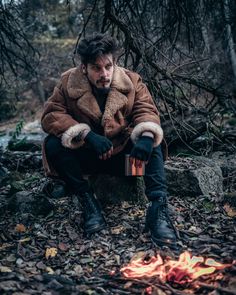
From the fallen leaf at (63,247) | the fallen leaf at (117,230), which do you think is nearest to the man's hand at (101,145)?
the fallen leaf at (117,230)

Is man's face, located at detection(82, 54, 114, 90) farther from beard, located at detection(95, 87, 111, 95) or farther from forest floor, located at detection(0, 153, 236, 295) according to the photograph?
forest floor, located at detection(0, 153, 236, 295)

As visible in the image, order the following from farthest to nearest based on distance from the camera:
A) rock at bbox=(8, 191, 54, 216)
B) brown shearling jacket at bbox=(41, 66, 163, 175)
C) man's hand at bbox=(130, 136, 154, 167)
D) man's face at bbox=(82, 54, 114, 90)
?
rock at bbox=(8, 191, 54, 216) < brown shearling jacket at bbox=(41, 66, 163, 175) < man's face at bbox=(82, 54, 114, 90) < man's hand at bbox=(130, 136, 154, 167)

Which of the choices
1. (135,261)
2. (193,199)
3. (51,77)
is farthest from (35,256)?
(51,77)

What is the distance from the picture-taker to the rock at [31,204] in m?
4.14

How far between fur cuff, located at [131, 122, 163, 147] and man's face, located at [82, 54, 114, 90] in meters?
0.52

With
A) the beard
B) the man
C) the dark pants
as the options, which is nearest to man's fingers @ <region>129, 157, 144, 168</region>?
the man

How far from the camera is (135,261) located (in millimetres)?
3053

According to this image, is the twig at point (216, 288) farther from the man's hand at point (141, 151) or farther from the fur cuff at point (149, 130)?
the fur cuff at point (149, 130)

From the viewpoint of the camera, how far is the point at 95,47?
358cm

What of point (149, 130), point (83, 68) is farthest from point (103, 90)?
point (149, 130)

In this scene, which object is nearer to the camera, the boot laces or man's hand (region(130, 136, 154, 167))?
man's hand (region(130, 136, 154, 167))

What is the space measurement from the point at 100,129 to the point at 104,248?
1221mm

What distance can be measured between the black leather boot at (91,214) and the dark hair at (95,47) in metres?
1.33

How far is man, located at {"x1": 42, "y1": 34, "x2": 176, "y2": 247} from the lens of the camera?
139 inches
